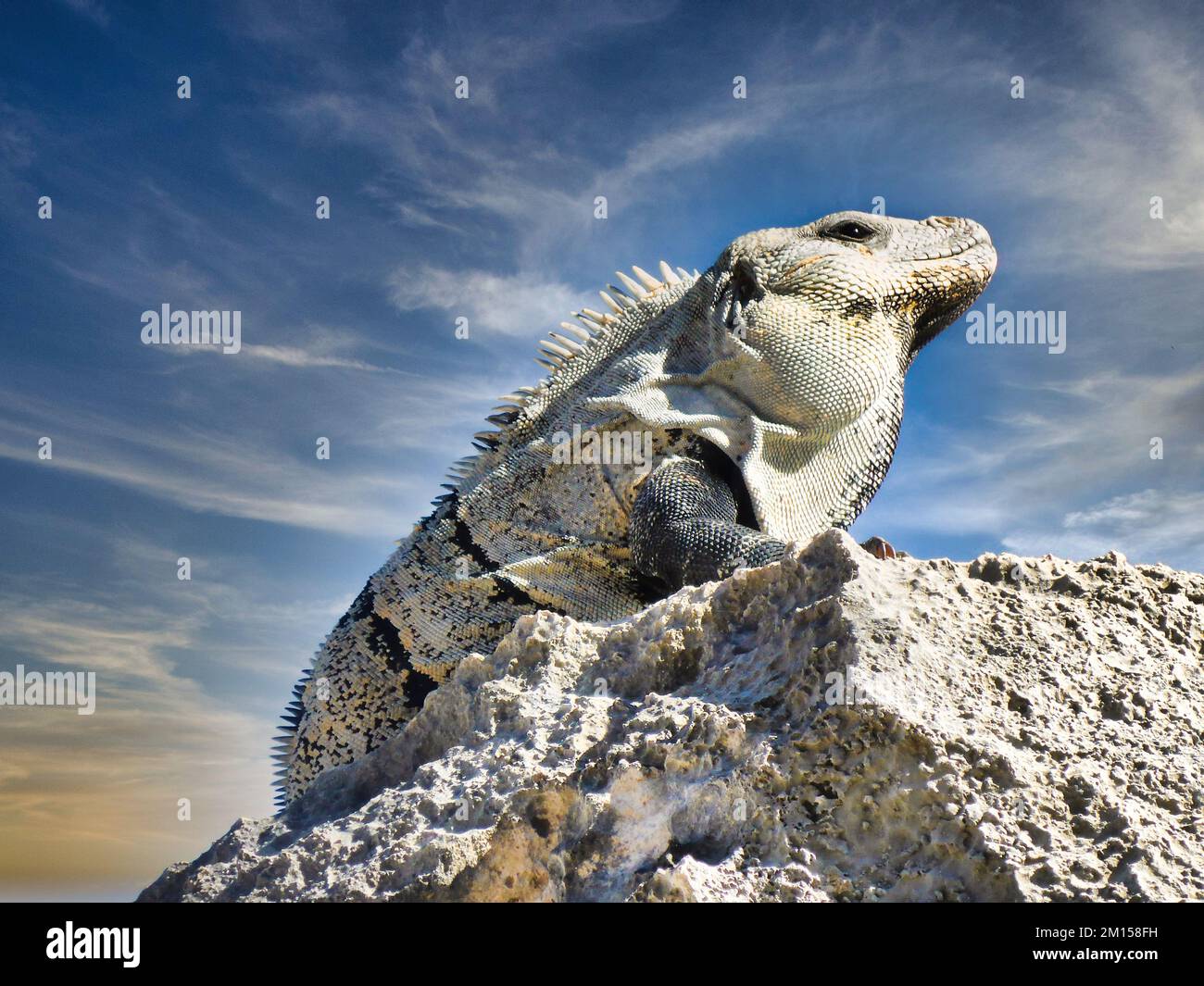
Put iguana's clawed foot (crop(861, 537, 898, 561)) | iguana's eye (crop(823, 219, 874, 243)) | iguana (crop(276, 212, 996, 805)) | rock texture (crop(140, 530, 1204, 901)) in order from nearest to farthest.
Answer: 1. rock texture (crop(140, 530, 1204, 901))
2. iguana's clawed foot (crop(861, 537, 898, 561))
3. iguana (crop(276, 212, 996, 805))
4. iguana's eye (crop(823, 219, 874, 243))

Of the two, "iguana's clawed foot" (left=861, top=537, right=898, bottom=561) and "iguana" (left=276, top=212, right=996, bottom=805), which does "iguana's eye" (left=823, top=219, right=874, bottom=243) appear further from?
"iguana's clawed foot" (left=861, top=537, right=898, bottom=561)

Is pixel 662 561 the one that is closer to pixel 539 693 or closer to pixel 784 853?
pixel 539 693

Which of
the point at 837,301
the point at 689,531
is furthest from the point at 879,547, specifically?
the point at 837,301

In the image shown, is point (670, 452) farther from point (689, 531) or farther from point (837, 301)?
point (837, 301)

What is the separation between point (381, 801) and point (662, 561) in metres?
3.12

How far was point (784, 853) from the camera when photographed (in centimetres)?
349

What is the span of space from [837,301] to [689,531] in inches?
87.2

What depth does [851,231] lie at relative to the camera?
322 inches

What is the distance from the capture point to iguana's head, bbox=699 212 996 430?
25.3 ft

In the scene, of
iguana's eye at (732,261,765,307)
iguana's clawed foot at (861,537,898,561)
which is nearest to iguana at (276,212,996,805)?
iguana's eye at (732,261,765,307)

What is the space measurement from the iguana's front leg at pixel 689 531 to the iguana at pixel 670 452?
0.02m

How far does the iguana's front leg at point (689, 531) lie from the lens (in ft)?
21.2

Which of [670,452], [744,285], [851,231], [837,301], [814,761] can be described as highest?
[851,231]
